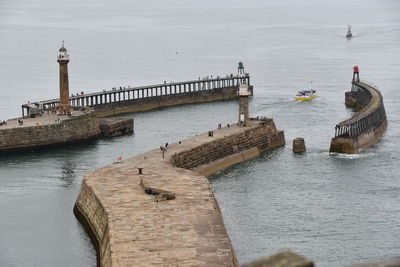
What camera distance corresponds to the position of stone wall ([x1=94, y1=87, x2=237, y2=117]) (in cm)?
14212

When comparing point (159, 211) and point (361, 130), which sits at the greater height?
Answer: point (361, 130)

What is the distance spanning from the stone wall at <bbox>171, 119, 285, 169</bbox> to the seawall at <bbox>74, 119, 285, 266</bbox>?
141 mm

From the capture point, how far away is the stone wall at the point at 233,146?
9150 cm

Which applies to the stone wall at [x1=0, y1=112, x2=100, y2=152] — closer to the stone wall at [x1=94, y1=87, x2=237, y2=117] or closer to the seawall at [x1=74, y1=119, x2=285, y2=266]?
the seawall at [x1=74, y1=119, x2=285, y2=266]

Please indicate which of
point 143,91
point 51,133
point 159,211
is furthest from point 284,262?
point 143,91

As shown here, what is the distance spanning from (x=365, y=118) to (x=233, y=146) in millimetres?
19924

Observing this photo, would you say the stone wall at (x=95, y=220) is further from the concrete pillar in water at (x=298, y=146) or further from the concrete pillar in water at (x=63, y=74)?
the concrete pillar in water at (x=63, y=74)

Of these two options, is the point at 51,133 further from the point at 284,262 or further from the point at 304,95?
the point at 284,262

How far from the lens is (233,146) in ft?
327

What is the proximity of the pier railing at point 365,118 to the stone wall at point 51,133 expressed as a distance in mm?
30247

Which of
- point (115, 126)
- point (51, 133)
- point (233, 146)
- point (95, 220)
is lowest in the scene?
point (95, 220)

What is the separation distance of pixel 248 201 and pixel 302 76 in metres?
117

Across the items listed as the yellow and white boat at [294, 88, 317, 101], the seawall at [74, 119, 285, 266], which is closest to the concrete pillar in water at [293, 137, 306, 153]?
the seawall at [74, 119, 285, 266]

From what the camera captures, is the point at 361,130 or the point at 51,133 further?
the point at 51,133
